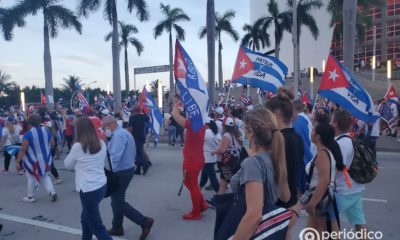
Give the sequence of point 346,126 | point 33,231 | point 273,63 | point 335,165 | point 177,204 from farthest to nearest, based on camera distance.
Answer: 1. point 273,63
2. point 177,204
3. point 33,231
4. point 346,126
5. point 335,165

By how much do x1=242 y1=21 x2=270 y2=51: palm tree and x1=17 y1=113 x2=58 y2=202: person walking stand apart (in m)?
38.8

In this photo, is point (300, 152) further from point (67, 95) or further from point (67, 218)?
point (67, 95)

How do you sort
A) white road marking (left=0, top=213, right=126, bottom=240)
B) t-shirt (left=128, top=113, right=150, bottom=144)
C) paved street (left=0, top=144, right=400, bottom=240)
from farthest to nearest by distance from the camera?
t-shirt (left=128, top=113, right=150, bottom=144) → white road marking (left=0, top=213, right=126, bottom=240) → paved street (left=0, top=144, right=400, bottom=240)

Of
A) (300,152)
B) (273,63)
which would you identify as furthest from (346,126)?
(273,63)

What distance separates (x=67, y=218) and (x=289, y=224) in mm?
4725

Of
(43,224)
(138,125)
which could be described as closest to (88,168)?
(43,224)

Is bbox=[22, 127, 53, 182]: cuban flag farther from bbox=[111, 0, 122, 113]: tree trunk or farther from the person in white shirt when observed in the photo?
bbox=[111, 0, 122, 113]: tree trunk

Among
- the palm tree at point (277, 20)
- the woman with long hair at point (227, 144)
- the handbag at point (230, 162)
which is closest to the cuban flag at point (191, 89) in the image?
the woman with long hair at point (227, 144)

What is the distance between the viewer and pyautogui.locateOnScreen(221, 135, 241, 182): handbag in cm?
602

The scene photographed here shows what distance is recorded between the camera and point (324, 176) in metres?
3.64

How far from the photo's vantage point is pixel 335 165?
3766mm

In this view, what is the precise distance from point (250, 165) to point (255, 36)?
4384 centimetres

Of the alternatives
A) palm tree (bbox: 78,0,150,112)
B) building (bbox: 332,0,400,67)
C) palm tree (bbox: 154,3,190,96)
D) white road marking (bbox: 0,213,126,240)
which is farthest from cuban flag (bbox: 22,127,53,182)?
building (bbox: 332,0,400,67)

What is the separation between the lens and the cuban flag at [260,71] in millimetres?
9602
